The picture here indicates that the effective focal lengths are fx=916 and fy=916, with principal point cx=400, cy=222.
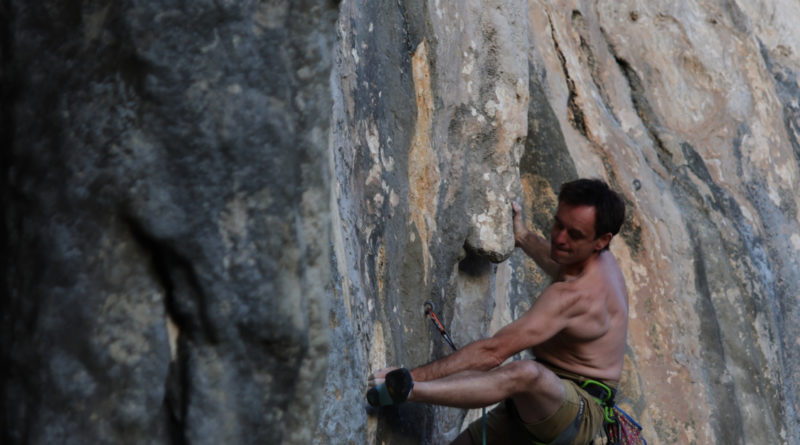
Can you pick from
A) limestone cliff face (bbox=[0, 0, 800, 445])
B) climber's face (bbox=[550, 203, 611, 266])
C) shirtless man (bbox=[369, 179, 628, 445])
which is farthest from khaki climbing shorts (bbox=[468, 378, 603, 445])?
climber's face (bbox=[550, 203, 611, 266])

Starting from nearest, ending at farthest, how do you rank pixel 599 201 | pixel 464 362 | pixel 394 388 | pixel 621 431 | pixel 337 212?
pixel 337 212 < pixel 394 388 < pixel 464 362 < pixel 599 201 < pixel 621 431

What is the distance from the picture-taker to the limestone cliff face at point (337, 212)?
149cm

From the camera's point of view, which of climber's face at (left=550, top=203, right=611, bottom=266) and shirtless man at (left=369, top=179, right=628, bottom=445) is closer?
shirtless man at (left=369, top=179, right=628, bottom=445)

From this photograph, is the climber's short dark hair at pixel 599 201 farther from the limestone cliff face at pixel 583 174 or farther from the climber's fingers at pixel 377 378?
the climber's fingers at pixel 377 378

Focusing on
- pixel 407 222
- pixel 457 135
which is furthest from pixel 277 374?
pixel 457 135

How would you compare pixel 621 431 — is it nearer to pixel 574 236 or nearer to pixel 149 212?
pixel 574 236

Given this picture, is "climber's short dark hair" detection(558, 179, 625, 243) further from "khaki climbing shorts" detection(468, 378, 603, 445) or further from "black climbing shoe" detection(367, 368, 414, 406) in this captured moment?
"black climbing shoe" detection(367, 368, 414, 406)

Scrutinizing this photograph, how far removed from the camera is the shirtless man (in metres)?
3.45

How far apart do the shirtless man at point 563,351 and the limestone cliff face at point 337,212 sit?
11.9 inches

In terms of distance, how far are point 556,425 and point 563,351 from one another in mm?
392

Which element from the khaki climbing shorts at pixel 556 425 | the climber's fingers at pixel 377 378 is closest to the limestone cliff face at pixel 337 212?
the climber's fingers at pixel 377 378

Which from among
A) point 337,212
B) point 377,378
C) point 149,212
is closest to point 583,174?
point 377,378

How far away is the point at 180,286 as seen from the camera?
60.4 inches

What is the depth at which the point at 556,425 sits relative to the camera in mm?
3684
